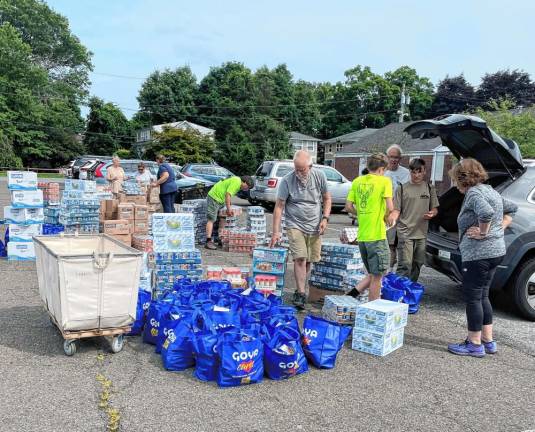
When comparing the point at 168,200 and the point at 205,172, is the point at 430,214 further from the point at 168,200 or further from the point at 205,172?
the point at 205,172

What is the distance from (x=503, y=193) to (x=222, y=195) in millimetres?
5747

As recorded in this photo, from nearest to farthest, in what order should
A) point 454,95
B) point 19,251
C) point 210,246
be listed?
point 19,251
point 210,246
point 454,95

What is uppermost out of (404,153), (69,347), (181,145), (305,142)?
(305,142)

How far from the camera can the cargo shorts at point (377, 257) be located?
5.55m

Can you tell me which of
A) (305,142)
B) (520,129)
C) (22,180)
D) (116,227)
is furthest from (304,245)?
(305,142)

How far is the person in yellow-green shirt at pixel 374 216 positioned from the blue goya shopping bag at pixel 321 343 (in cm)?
130

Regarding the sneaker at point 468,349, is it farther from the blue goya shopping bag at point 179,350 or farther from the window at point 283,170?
the window at point 283,170

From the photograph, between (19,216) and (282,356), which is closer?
(282,356)

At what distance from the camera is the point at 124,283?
4598 mm

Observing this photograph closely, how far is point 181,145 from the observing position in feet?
151

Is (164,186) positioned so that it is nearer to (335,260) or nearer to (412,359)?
(335,260)

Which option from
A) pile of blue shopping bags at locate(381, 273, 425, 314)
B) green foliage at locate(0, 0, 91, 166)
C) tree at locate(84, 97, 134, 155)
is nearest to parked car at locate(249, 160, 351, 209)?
pile of blue shopping bags at locate(381, 273, 425, 314)

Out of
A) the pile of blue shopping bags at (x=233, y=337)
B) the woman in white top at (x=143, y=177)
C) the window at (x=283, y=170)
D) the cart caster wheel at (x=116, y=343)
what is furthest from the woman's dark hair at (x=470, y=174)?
the window at (x=283, y=170)

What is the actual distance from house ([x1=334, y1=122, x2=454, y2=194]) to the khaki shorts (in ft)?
84.7
